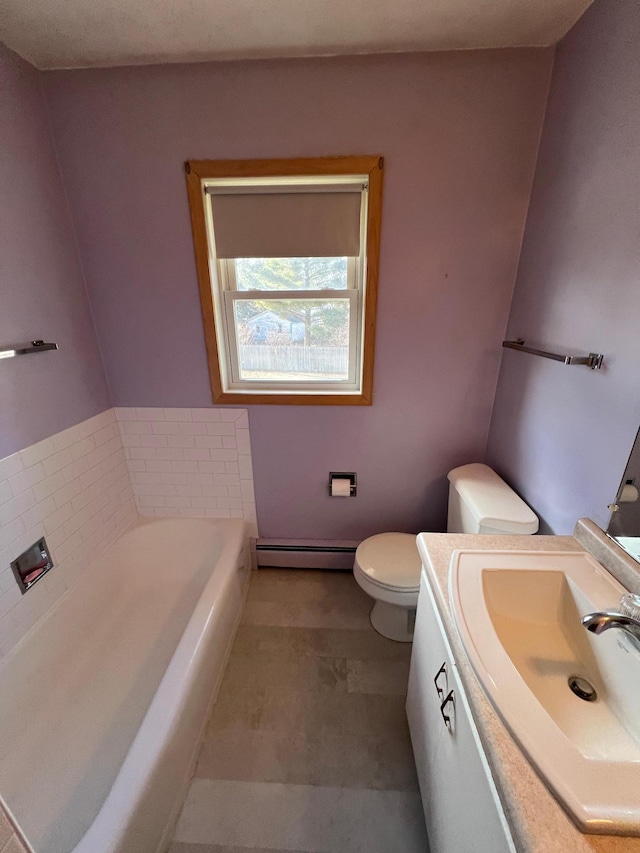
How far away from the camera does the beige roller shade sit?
143 cm

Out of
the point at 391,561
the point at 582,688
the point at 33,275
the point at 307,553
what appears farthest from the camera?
the point at 307,553

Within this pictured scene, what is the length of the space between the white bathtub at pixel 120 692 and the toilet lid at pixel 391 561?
623 mm

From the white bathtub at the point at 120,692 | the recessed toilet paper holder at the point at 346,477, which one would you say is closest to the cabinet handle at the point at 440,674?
the white bathtub at the point at 120,692

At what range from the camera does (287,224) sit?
146 cm

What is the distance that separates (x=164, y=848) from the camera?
3.32ft

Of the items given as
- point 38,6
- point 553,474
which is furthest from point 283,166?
point 553,474

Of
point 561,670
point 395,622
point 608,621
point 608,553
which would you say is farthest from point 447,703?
point 395,622

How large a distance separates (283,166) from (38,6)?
0.81 meters

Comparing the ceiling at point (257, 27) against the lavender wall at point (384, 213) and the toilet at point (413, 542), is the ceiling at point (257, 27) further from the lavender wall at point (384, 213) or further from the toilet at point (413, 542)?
the toilet at point (413, 542)

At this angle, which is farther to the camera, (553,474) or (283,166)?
(283,166)

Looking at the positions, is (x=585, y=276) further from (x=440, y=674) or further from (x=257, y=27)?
(x=257, y=27)

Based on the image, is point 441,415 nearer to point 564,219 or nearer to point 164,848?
point 564,219

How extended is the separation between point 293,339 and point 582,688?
153 centimetres

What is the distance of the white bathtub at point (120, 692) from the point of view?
0.95 meters
